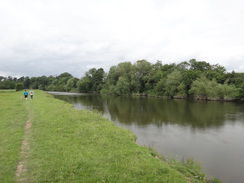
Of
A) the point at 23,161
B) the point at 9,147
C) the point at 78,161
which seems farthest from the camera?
the point at 9,147

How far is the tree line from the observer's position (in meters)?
54.4

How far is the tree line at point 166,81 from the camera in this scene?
54372 mm

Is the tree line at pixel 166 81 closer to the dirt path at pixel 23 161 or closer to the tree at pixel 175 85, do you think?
the tree at pixel 175 85

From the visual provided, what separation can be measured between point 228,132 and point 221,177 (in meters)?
10.7

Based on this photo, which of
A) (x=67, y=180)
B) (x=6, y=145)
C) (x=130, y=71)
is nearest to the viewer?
(x=67, y=180)

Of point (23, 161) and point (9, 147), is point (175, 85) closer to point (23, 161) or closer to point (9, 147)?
point (9, 147)


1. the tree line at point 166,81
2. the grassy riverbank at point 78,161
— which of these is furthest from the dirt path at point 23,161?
the tree line at point 166,81

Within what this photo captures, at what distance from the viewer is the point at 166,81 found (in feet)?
226

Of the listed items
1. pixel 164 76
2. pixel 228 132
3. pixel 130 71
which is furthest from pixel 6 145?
pixel 130 71


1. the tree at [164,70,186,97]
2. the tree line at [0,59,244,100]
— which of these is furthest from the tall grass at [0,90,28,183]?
the tree at [164,70,186,97]

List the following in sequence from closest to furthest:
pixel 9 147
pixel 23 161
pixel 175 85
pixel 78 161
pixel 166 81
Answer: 1. pixel 23 161
2. pixel 78 161
3. pixel 9 147
4. pixel 175 85
5. pixel 166 81

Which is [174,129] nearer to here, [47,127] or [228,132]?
[228,132]

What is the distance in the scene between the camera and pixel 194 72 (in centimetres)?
6309

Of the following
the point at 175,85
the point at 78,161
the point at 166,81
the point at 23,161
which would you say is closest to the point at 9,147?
the point at 23,161
